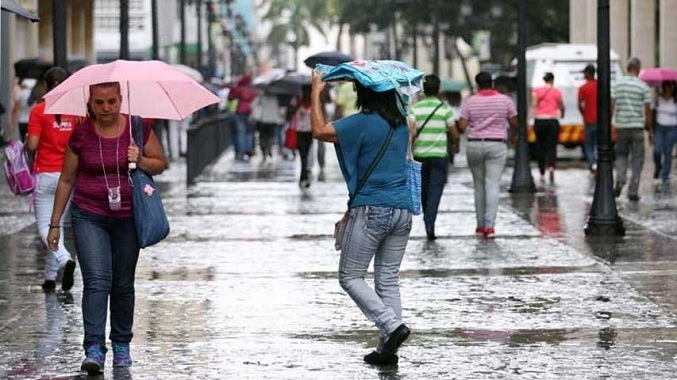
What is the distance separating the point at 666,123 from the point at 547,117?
12.6 feet

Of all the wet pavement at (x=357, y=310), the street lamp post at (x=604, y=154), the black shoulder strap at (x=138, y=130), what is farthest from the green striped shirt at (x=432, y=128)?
the black shoulder strap at (x=138, y=130)

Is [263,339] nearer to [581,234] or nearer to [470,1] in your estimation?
[581,234]

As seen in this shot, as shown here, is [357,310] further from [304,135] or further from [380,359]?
[304,135]

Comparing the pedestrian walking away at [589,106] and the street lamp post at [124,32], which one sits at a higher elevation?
the street lamp post at [124,32]

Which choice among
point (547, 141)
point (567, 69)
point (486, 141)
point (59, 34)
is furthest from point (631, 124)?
point (567, 69)

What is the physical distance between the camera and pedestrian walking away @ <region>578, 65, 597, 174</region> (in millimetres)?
27969

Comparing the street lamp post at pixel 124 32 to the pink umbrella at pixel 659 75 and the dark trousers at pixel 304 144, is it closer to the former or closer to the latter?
the dark trousers at pixel 304 144

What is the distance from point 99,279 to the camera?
9.86 meters

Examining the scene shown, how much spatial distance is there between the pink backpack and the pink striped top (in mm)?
Answer: 5539

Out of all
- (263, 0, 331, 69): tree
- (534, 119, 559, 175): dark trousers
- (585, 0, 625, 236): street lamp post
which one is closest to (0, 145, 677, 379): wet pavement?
(585, 0, 625, 236): street lamp post

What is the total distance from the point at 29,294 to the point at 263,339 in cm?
312

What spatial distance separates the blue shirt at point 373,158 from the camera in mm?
9961

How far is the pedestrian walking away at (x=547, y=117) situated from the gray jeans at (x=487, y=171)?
36.5ft

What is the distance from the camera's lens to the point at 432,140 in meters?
17.9
